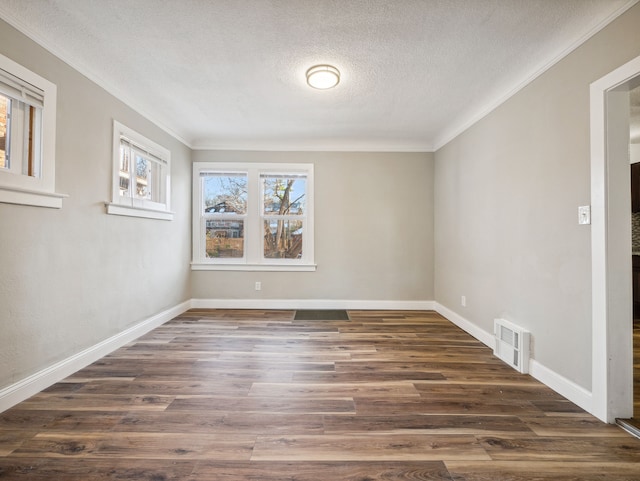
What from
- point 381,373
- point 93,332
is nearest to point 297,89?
point 381,373

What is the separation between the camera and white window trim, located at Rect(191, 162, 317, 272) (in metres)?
4.57

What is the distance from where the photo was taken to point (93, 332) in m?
2.64

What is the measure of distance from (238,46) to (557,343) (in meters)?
3.22

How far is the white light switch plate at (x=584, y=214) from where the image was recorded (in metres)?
1.91

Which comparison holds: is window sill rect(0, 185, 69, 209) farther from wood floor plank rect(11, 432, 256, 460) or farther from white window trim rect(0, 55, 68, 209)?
wood floor plank rect(11, 432, 256, 460)

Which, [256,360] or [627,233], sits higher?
[627,233]

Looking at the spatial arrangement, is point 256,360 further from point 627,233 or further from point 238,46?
point 627,233

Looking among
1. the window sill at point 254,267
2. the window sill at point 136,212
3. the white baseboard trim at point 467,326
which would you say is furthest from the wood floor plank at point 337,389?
the window sill at point 254,267

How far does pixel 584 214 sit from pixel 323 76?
218 centimetres

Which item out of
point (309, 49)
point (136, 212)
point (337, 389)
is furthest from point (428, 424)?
point (136, 212)

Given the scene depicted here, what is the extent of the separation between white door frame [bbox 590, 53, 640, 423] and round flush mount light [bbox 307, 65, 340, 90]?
1.82 metres

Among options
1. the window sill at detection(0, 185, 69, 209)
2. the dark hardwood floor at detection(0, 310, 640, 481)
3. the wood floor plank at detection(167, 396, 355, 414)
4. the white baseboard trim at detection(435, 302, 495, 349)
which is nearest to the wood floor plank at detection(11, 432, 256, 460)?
the dark hardwood floor at detection(0, 310, 640, 481)

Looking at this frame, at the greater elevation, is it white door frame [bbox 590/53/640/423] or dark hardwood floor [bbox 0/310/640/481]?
white door frame [bbox 590/53/640/423]

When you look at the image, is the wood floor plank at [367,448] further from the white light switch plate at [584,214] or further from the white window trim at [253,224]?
the white window trim at [253,224]
